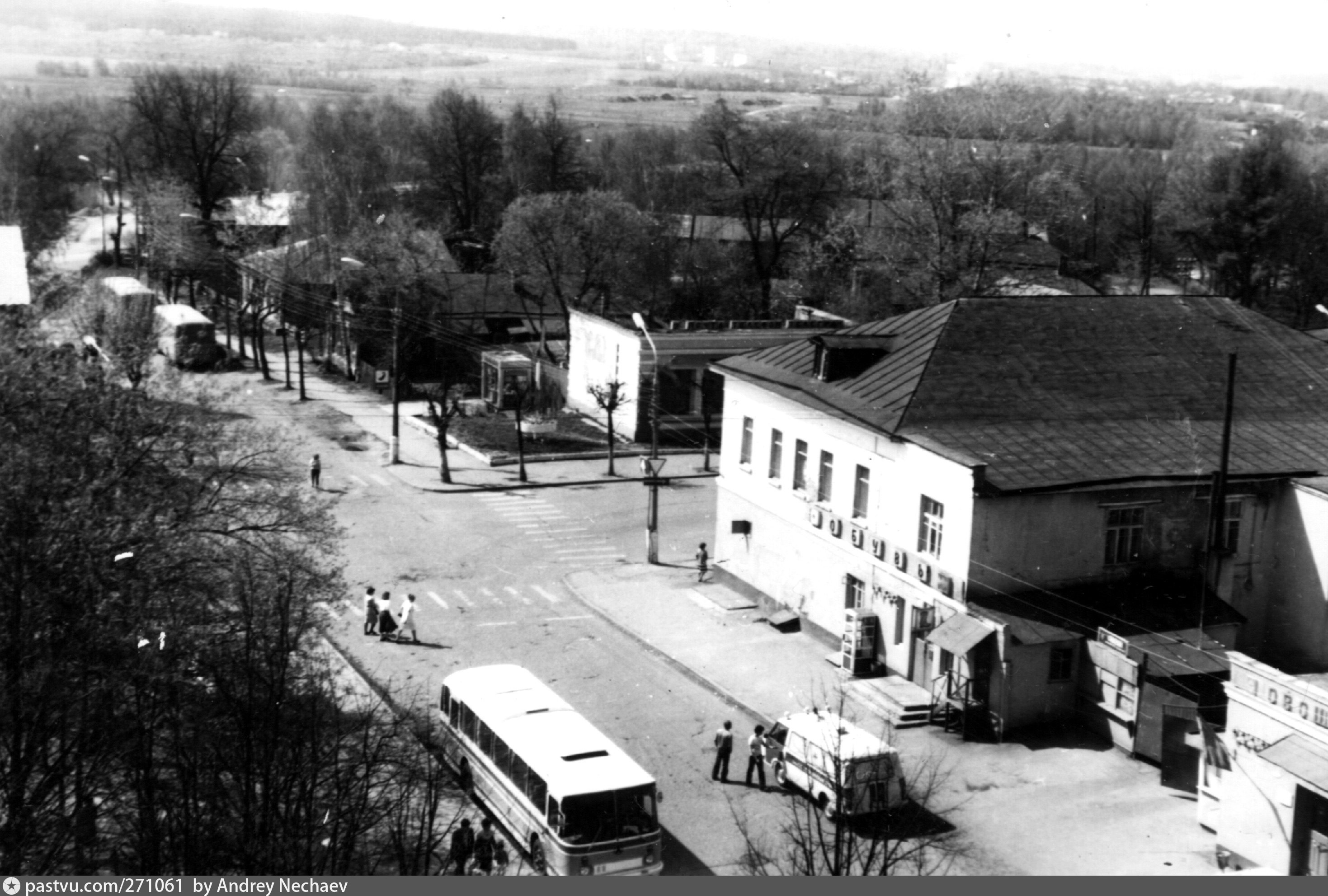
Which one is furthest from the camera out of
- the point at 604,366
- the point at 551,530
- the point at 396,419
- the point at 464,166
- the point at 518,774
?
the point at 464,166

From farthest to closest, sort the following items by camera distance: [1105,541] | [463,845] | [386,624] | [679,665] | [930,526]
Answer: [386,624], [679,665], [930,526], [1105,541], [463,845]

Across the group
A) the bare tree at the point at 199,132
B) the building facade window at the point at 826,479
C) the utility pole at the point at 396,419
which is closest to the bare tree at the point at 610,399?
the utility pole at the point at 396,419

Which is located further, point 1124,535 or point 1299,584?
point 1299,584

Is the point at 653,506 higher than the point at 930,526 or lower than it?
lower

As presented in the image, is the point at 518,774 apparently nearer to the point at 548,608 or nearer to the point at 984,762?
the point at 984,762

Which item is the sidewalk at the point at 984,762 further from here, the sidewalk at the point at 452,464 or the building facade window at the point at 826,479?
the sidewalk at the point at 452,464

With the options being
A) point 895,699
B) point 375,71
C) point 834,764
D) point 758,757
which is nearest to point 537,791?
point 834,764
